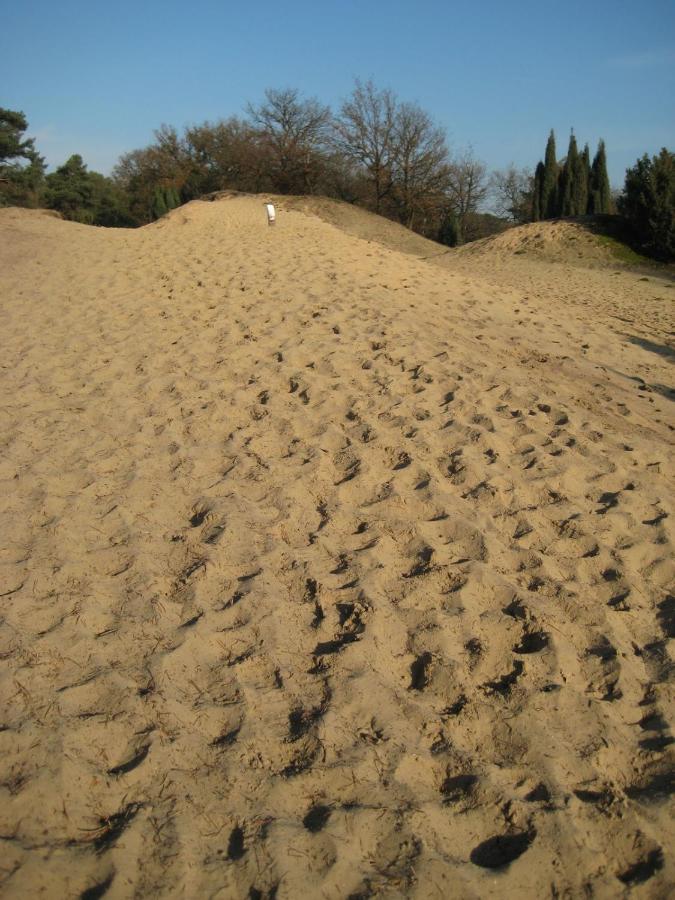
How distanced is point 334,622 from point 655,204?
57.0 feet

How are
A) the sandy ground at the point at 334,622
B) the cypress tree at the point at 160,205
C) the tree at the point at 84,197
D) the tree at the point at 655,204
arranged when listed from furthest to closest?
the tree at the point at 84,197 → the cypress tree at the point at 160,205 → the tree at the point at 655,204 → the sandy ground at the point at 334,622

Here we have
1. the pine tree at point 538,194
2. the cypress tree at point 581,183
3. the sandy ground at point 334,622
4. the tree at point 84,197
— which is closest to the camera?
the sandy ground at point 334,622

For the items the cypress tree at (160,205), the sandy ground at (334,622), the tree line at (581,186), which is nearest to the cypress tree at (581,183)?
the tree line at (581,186)

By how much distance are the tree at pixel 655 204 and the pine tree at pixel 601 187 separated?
8.26 m

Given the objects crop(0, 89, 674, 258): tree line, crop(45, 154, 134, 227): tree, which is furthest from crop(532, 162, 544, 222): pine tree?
crop(45, 154, 134, 227): tree

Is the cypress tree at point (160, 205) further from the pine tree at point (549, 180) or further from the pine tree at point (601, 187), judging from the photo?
the pine tree at point (601, 187)

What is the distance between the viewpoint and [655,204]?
54.1 feet

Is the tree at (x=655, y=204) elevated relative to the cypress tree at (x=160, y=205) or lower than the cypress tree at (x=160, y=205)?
lower

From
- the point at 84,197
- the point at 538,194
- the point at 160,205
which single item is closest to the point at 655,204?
the point at 538,194

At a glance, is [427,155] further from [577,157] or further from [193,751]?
[193,751]

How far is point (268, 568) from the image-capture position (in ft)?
10.0

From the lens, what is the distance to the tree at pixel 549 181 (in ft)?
87.7

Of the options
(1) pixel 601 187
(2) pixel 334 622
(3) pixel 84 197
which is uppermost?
(3) pixel 84 197

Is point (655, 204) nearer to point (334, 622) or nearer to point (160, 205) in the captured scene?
point (334, 622)
